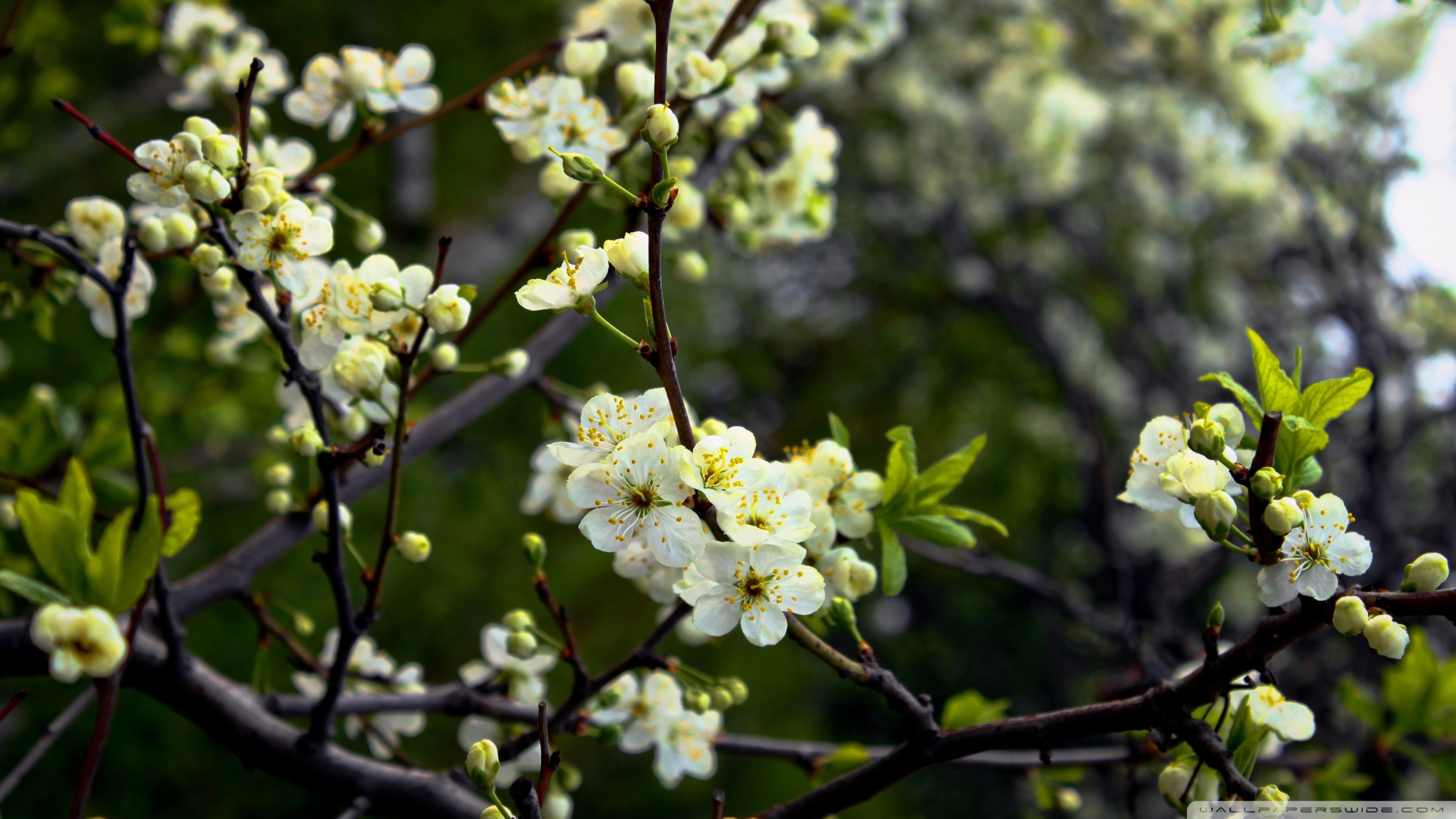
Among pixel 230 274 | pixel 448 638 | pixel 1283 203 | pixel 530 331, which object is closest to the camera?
pixel 230 274

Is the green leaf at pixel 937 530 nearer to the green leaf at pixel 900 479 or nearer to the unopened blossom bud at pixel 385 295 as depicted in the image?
the green leaf at pixel 900 479

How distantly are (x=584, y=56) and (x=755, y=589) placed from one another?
62cm

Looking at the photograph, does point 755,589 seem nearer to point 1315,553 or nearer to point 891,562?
point 891,562

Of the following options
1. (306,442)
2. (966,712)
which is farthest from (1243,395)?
(306,442)

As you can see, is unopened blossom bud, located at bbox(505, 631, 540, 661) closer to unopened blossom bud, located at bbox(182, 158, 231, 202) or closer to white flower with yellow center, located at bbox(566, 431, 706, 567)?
white flower with yellow center, located at bbox(566, 431, 706, 567)

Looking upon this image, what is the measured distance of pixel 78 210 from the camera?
0.79 metres

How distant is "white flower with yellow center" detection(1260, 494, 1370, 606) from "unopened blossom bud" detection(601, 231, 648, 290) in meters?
0.42

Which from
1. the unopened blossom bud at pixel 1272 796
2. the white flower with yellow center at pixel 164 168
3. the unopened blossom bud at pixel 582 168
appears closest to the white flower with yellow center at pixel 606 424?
the unopened blossom bud at pixel 582 168

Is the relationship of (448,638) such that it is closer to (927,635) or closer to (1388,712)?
(1388,712)

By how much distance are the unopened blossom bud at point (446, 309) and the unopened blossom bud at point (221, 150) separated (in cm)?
16

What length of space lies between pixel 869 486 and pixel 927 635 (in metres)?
3.25

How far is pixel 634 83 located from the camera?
0.88m

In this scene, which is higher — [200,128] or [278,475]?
[200,128]

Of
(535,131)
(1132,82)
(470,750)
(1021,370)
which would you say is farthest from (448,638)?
(1132,82)
